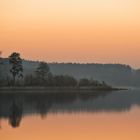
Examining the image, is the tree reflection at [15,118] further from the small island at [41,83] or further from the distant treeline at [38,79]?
the distant treeline at [38,79]

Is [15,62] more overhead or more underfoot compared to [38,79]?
more overhead

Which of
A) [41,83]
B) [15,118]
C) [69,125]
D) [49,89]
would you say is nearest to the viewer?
[69,125]

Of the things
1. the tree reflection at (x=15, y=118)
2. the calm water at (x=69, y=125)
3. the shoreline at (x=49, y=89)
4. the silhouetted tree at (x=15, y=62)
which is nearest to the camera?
the calm water at (x=69, y=125)

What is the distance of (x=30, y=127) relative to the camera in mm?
30312

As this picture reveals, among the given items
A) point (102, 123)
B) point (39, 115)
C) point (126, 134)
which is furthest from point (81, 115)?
point (126, 134)

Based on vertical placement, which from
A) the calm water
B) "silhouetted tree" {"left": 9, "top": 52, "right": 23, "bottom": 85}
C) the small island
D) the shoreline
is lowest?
the calm water

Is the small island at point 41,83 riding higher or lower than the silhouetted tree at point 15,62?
lower

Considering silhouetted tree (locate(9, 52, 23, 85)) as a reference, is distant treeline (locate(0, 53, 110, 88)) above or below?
below

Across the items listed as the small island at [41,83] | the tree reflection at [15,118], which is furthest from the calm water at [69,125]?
the small island at [41,83]

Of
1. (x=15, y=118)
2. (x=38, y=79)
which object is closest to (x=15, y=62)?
(x=38, y=79)

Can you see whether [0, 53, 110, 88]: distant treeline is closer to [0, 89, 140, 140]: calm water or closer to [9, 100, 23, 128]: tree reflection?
[9, 100, 23, 128]: tree reflection

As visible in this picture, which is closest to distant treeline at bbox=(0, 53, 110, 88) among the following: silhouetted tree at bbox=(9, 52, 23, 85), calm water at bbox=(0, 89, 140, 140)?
silhouetted tree at bbox=(9, 52, 23, 85)

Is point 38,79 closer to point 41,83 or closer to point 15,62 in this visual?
point 41,83

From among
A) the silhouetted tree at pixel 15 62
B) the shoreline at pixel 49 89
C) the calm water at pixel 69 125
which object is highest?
the silhouetted tree at pixel 15 62
